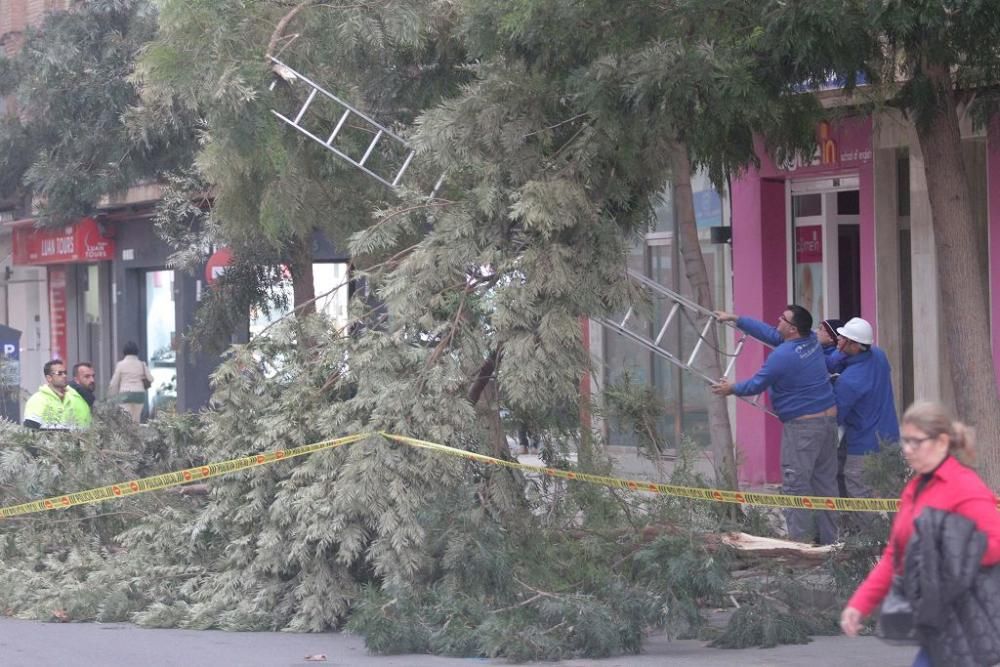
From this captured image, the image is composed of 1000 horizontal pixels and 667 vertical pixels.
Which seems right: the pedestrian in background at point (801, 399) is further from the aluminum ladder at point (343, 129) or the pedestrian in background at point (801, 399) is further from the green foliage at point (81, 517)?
the green foliage at point (81, 517)

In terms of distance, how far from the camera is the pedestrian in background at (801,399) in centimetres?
991

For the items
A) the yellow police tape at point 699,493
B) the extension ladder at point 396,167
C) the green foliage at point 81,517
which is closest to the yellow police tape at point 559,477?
the yellow police tape at point 699,493

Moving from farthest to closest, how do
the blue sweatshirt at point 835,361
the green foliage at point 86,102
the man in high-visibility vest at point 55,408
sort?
the green foliage at point 86,102
the man in high-visibility vest at point 55,408
the blue sweatshirt at point 835,361

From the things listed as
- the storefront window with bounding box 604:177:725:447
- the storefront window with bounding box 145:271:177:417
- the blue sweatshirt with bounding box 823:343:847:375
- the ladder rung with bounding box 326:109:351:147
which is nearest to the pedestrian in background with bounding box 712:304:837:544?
the blue sweatshirt with bounding box 823:343:847:375

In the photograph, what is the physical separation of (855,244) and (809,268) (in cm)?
60

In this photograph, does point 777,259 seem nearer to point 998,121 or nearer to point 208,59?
point 998,121

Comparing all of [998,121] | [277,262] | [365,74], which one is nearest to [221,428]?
[365,74]

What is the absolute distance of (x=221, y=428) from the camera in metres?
9.36

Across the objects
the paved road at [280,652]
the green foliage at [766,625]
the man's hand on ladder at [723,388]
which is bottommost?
the paved road at [280,652]

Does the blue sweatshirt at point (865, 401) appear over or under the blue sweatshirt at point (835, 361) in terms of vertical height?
under

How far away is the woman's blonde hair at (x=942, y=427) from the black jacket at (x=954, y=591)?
0.29m

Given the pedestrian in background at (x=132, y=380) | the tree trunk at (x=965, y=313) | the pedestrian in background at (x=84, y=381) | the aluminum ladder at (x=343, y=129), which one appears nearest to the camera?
the tree trunk at (x=965, y=313)

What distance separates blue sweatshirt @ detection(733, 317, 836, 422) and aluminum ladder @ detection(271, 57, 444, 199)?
305cm

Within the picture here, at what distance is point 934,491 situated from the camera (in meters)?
4.79
